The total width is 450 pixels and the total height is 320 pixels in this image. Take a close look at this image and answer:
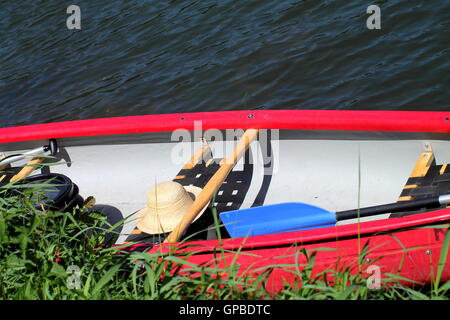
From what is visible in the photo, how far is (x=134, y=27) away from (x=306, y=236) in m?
6.22

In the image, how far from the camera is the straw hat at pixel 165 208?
3879 millimetres

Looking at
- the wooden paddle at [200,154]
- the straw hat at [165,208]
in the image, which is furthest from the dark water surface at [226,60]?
the straw hat at [165,208]

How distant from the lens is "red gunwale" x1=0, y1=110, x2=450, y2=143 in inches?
157

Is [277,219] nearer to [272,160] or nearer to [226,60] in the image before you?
[272,160]

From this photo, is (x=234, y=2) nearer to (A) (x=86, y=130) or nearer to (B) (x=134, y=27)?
(B) (x=134, y=27)

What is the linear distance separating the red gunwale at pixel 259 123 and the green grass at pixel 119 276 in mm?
1235

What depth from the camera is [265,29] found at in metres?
8.02

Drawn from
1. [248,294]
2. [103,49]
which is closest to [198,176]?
[248,294]

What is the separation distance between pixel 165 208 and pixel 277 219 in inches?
27.8

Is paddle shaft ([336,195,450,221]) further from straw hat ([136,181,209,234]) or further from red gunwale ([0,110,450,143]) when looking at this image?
straw hat ([136,181,209,234])

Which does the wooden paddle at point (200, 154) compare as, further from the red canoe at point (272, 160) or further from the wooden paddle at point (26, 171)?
the wooden paddle at point (26, 171)

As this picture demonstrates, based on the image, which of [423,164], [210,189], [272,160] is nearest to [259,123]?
[272,160]

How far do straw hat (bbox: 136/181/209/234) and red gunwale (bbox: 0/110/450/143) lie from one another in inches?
27.7

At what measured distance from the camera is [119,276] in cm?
294
